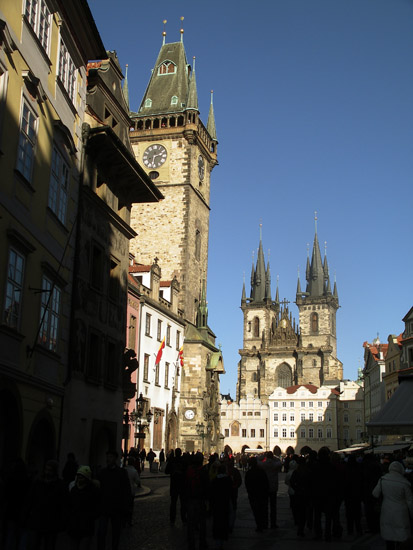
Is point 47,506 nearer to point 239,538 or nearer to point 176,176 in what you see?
point 239,538

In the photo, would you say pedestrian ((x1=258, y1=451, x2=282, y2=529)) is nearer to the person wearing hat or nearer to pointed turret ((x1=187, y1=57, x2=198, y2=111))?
the person wearing hat

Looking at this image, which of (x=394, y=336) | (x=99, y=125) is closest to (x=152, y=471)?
(x=99, y=125)

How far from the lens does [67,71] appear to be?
711 inches

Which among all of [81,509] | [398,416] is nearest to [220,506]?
[398,416]

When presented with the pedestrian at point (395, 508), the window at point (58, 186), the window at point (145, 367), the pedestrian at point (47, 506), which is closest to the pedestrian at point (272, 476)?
the pedestrian at point (395, 508)

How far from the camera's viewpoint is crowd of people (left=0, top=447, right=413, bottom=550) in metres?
7.49

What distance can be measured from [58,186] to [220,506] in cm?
909

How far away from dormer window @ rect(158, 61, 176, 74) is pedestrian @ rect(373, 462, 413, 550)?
55.7m

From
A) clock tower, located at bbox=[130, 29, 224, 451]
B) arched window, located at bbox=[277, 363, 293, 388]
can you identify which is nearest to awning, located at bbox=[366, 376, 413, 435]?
clock tower, located at bbox=[130, 29, 224, 451]

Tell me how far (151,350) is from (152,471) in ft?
26.7

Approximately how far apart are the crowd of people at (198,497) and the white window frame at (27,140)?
5.83 meters

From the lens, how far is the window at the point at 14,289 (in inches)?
516

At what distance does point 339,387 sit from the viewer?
115m

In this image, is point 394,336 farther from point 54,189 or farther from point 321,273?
point 321,273
